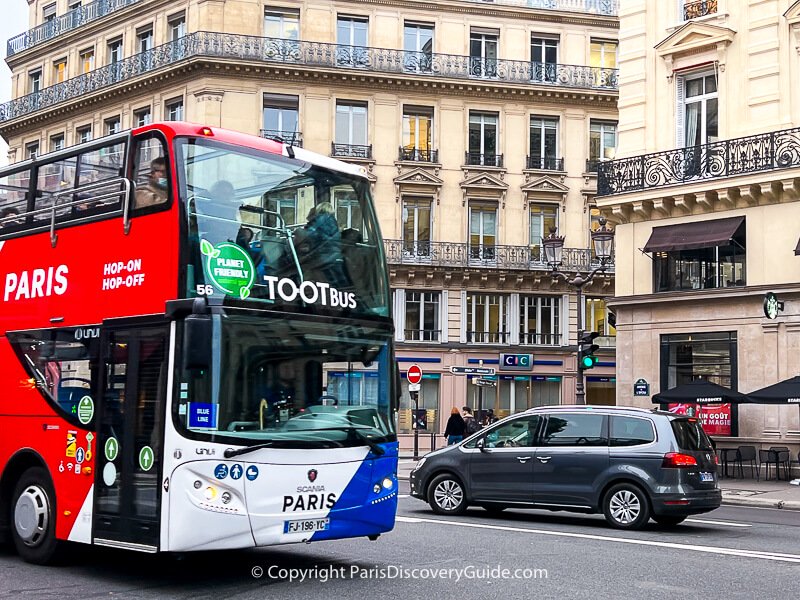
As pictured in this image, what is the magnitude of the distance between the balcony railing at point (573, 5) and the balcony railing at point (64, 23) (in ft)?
54.3

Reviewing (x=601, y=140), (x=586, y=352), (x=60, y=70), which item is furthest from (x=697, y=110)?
(x=60, y=70)

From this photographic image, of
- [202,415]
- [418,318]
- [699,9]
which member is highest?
[699,9]

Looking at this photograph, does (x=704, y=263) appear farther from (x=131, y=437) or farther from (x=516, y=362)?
(x=516, y=362)

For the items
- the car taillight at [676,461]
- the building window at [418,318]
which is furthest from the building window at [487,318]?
the car taillight at [676,461]

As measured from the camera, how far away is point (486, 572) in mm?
10438

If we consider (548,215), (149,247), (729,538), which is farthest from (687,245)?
(548,215)

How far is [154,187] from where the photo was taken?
9820mm

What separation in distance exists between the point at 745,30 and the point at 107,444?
2091 cm

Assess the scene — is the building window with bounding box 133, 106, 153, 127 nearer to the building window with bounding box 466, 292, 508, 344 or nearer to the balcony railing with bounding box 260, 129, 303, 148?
the balcony railing with bounding box 260, 129, 303, 148

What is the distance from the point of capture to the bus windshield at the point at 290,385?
9227 mm

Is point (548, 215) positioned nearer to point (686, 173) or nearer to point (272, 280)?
point (686, 173)

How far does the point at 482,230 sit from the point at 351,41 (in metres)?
9.83

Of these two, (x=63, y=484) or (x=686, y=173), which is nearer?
(x=63, y=484)

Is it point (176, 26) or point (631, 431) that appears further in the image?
point (176, 26)
